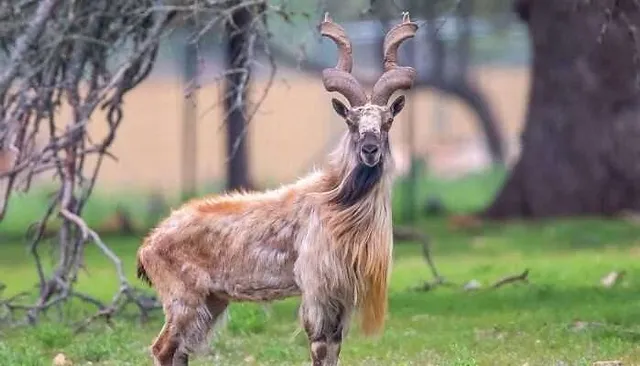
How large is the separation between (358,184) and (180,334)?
1.61m

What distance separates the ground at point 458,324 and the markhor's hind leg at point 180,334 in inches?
18.8

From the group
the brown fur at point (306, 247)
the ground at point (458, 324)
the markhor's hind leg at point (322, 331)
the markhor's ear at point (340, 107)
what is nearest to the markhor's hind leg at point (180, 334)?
the brown fur at point (306, 247)

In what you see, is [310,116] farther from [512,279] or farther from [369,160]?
[369,160]

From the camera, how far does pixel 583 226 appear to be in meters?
22.0

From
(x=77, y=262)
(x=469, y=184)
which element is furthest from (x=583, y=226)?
(x=469, y=184)

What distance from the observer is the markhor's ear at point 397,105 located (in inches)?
409

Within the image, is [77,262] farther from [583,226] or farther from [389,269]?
[583,226]

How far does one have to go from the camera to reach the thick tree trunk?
22484mm

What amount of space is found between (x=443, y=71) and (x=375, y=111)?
25.7 m

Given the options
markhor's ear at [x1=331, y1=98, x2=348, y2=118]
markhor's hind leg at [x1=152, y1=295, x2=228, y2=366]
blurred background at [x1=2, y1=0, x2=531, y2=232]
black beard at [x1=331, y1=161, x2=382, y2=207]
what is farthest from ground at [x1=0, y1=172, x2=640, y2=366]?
blurred background at [x1=2, y1=0, x2=531, y2=232]

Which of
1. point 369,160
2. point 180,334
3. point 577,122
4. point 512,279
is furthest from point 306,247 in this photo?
point 577,122

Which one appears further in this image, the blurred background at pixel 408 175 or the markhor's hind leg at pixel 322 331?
the blurred background at pixel 408 175

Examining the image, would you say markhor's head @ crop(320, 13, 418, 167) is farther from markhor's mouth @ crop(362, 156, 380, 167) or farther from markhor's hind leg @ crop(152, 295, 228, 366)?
markhor's hind leg @ crop(152, 295, 228, 366)

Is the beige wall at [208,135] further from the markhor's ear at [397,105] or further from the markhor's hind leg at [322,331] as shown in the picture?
the markhor's hind leg at [322,331]
